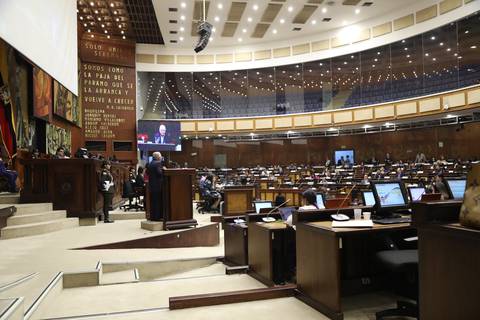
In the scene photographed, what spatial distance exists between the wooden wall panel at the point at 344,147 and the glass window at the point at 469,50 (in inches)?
100

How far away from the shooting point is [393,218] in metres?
3.34

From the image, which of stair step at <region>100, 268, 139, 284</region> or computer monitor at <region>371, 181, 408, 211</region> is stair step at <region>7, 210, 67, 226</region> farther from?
computer monitor at <region>371, 181, 408, 211</region>

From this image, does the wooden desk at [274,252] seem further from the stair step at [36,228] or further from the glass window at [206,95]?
the glass window at [206,95]

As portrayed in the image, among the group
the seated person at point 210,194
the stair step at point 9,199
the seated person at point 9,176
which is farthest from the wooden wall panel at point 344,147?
the stair step at point 9,199

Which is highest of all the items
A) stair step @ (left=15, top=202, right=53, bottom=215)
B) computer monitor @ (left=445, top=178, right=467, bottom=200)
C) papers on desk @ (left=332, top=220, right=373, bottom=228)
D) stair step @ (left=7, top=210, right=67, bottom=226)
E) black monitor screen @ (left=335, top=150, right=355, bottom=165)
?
black monitor screen @ (left=335, top=150, right=355, bottom=165)

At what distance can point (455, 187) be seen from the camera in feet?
11.9

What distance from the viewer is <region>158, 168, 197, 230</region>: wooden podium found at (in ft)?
20.4

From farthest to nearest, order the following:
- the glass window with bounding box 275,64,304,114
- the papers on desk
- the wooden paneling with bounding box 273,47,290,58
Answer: the glass window with bounding box 275,64,304,114
the wooden paneling with bounding box 273,47,290,58
the papers on desk

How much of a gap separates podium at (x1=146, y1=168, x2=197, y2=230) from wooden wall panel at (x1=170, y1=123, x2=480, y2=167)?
12991 mm

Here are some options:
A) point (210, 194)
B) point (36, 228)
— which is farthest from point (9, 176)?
point (210, 194)

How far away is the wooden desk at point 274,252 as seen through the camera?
12.8 ft

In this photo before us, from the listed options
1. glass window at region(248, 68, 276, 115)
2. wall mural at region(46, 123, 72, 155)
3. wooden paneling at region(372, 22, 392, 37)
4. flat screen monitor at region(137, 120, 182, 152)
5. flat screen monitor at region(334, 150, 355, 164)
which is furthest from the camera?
glass window at region(248, 68, 276, 115)

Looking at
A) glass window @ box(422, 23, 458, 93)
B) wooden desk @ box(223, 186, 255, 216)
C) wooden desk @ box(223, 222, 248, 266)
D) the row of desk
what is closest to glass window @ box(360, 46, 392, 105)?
glass window @ box(422, 23, 458, 93)

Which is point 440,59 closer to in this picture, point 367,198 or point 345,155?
point 345,155
